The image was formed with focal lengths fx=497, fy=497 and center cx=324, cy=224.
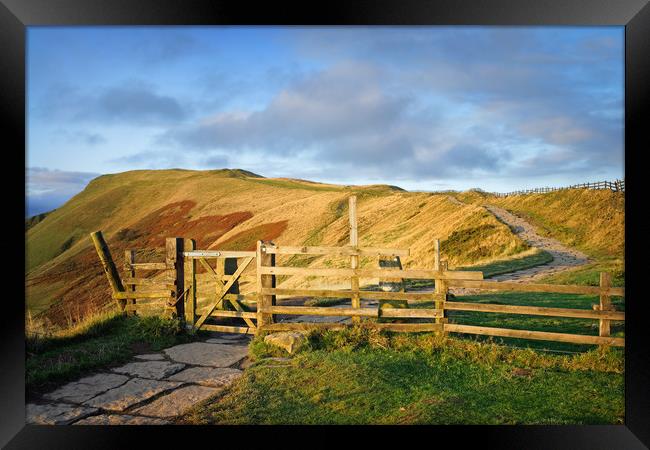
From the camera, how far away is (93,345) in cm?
790

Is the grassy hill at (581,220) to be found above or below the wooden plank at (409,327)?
above

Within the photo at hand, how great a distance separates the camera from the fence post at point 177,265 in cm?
921

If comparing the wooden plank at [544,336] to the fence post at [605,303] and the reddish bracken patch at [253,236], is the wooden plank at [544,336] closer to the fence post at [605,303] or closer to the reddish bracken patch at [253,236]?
the fence post at [605,303]

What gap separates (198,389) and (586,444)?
4.41m

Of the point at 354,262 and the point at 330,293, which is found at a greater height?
the point at 354,262

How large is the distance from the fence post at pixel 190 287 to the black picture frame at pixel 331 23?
12.8ft

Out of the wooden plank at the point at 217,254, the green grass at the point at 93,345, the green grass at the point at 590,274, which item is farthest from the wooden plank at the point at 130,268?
the green grass at the point at 590,274

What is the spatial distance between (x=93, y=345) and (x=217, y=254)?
256 centimetres

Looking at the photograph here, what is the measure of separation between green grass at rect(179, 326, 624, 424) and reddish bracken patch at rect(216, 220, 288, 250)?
22.1 metres

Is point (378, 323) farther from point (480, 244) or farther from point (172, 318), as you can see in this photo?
point (480, 244)

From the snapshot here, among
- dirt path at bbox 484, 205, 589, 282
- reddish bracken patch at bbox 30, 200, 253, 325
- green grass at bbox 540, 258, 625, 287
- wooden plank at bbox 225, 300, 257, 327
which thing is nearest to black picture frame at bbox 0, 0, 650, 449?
wooden plank at bbox 225, 300, 257, 327

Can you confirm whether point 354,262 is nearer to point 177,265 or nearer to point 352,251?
point 352,251

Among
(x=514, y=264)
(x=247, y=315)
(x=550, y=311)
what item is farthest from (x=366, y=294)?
(x=514, y=264)

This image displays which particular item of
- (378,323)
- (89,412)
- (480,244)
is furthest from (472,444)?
(480,244)
